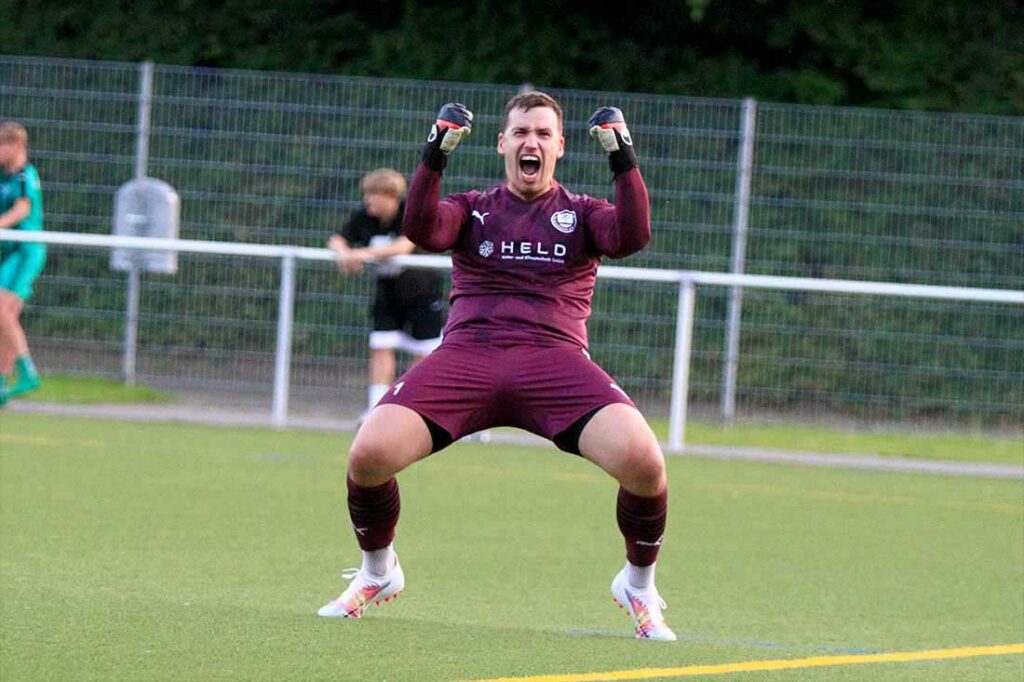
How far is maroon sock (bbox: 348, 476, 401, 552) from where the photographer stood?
6664 millimetres

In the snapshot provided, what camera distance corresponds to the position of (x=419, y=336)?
13594 millimetres

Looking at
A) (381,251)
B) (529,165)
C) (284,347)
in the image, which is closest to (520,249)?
(529,165)

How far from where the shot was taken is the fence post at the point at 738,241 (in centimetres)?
1460

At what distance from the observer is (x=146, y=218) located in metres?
15.6

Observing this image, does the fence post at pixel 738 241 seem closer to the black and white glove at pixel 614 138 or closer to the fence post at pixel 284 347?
the fence post at pixel 284 347

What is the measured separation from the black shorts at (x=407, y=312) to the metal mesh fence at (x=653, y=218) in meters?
Answer: 1.65

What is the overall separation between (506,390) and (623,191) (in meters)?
0.77

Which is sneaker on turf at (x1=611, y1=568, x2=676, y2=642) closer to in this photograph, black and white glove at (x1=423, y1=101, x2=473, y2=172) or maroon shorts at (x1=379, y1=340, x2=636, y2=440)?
maroon shorts at (x1=379, y1=340, x2=636, y2=440)

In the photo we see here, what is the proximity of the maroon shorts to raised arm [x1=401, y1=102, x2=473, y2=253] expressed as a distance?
43cm

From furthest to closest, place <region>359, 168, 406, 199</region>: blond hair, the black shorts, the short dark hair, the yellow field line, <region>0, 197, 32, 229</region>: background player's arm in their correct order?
1. <region>0, 197, 32, 229</region>: background player's arm
2. the black shorts
3. <region>359, 168, 406, 199</region>: blond hair
4. the short dark hair
5. the yellow field line

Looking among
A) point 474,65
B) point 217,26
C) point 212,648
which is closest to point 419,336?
point 474,65

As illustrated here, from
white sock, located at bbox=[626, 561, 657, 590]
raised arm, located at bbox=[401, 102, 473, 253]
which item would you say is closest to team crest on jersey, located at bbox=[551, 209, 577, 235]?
raised arm, located at bbox=[401, 102, 473, 253]

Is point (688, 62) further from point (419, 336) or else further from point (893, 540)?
point (893, 540)

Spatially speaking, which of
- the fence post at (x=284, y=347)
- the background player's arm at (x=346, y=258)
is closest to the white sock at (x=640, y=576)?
the background player's arm at (x=346, y=258)
